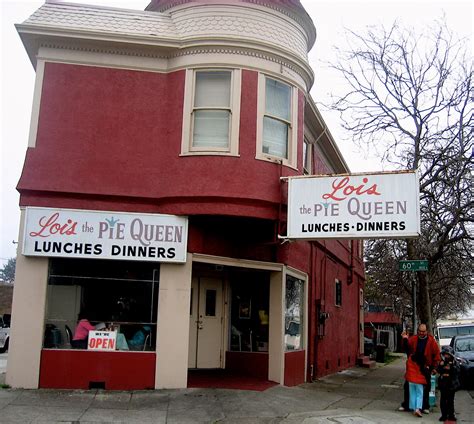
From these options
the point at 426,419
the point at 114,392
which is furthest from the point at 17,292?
the point at 426,419

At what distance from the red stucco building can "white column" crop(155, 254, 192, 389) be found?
26mm

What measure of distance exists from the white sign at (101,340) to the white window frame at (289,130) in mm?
4601

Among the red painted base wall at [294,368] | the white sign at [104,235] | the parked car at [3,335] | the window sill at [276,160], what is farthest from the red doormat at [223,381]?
the parked car at [3,335]

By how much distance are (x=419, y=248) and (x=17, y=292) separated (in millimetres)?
15856

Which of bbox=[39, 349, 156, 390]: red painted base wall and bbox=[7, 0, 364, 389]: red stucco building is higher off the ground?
bbox=[7, 0, 364, 389]: red stucco building

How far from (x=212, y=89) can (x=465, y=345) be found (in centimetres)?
1275

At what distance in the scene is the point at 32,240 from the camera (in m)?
11.5

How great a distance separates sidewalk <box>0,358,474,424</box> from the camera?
9562 mm

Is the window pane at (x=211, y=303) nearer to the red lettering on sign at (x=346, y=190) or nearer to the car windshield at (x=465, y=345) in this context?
the red lettering on sign at (x=346, y=190)

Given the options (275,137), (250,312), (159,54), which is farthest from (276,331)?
(159,54)

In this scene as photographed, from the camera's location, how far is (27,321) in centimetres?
1139

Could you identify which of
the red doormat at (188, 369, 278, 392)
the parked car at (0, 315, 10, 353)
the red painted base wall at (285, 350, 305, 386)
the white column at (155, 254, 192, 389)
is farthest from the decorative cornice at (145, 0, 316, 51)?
the parked car at (0, 315, 10, 353)

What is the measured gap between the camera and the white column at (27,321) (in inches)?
442

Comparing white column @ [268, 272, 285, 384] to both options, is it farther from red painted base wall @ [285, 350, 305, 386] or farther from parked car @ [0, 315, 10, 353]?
parked car @ [0, 315, 10, 353]
